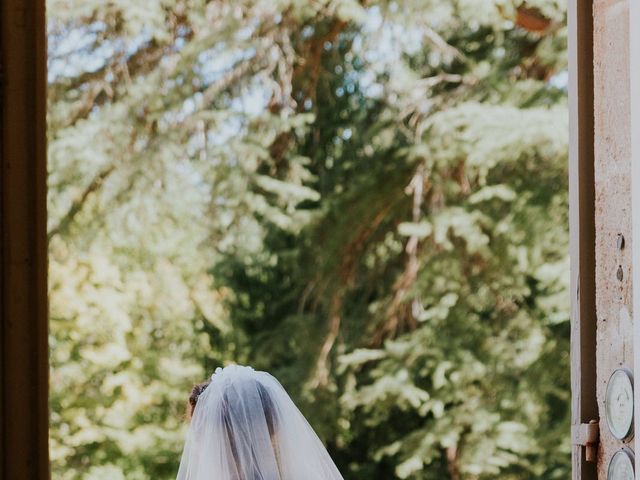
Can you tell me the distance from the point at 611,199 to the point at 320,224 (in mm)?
5427

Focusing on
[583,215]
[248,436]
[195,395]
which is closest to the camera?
[248,436]

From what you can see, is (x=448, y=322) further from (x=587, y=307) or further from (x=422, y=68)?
(x=587, y=307)

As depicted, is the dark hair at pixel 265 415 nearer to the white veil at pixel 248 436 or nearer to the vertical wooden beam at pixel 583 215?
the white veil at pixel 248 436

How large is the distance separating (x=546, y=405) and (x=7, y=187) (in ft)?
20.2

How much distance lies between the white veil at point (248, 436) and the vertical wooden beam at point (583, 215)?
70cm

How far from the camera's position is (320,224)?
25.3 feet

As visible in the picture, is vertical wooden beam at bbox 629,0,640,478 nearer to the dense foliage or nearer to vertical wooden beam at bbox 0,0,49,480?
vertical wooden beam at bbox 0,0,49,480

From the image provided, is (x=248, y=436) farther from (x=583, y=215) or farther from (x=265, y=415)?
(x=583, y=215)

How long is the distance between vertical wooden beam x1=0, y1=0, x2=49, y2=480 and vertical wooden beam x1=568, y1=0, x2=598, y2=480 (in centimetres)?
132

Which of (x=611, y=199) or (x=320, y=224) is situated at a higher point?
(x=320, y=224)

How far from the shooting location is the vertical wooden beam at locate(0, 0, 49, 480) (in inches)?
70.8

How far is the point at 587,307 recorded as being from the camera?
249cm

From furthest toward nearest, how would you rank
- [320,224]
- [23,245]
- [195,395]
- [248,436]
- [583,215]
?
[320,224] → [583,215] → [195,395] → [248,436] → [23,245]

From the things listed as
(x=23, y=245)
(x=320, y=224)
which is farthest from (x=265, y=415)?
(x=320, y=224)
